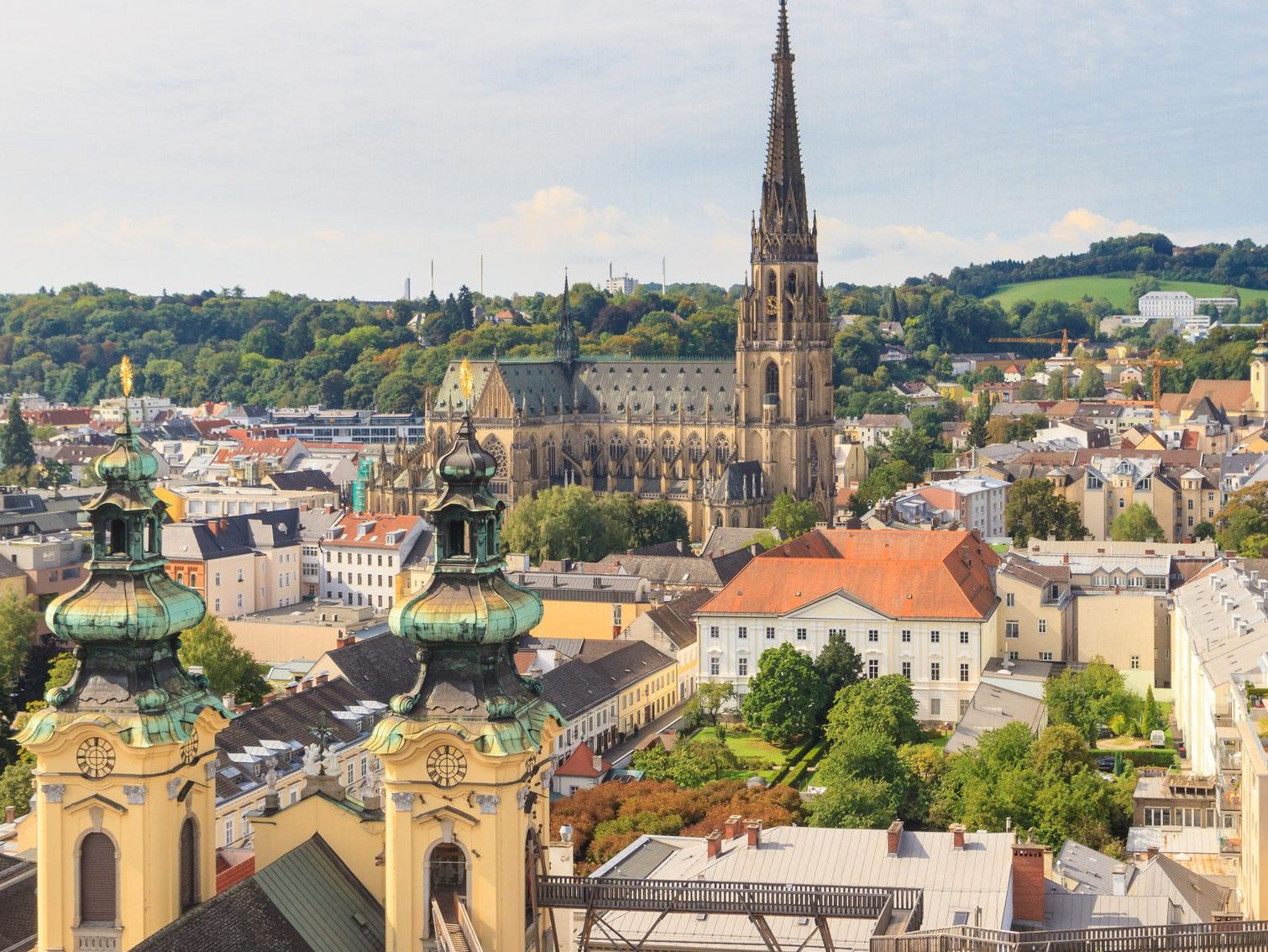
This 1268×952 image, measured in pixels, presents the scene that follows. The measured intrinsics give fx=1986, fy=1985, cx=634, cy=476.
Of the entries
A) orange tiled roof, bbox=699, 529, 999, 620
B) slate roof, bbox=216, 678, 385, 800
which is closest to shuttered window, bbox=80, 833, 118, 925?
slate roof, bbox=216, 678, 385, 800

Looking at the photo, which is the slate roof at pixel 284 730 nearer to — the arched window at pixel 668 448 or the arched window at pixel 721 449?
the arched window at pixel 721 449

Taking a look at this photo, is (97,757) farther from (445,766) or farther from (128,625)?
(445,766)

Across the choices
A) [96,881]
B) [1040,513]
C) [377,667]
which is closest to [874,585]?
[377,667]

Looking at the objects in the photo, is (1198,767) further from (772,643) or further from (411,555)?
(411,555)

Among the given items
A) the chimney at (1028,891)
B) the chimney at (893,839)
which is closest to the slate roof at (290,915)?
the chimney at (1028,891)

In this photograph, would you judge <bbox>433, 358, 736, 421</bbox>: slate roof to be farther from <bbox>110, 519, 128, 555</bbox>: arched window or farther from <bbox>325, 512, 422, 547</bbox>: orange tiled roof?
<bbox>110, 519, 128, 555</bbox>: arched window
